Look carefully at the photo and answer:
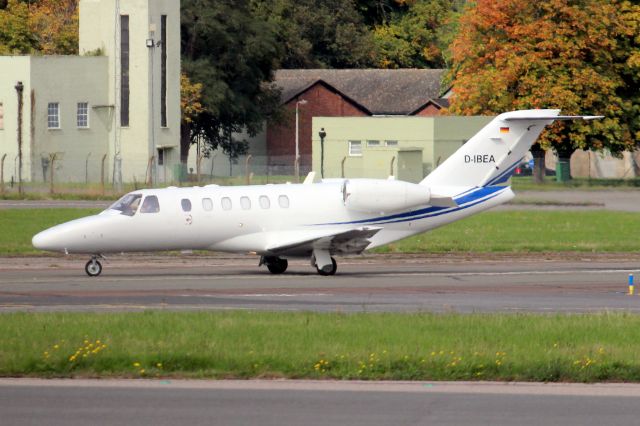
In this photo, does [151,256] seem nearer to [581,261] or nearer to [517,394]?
[581,261]

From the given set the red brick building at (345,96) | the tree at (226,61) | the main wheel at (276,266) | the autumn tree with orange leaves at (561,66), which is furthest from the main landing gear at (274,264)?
the red brick building at (345,96)

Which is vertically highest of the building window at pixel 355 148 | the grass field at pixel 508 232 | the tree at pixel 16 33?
the tree at pixel 16 33

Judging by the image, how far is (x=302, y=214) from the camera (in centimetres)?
2917

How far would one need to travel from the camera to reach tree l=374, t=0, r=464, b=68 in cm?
10631

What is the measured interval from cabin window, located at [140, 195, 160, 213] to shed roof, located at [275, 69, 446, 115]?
66.0 m

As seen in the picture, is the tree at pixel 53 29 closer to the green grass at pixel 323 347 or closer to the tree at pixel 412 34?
the tree at pixel 412 34

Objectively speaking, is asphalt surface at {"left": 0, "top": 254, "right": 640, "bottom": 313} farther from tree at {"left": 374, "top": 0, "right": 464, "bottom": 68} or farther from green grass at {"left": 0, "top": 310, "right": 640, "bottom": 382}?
tree at {"left": 374, "top": 0, "right": 464, "bottom": 68}

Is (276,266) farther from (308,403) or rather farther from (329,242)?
(308,403)

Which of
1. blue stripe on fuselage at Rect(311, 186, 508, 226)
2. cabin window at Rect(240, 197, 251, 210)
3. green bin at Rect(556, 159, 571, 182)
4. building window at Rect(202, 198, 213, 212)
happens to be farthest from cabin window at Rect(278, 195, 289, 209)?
green bin at Rect(556, 159, 571, 182)

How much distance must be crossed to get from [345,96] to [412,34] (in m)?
17.1

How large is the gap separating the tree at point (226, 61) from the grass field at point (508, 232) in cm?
3375

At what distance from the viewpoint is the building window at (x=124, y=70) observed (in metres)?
66.2

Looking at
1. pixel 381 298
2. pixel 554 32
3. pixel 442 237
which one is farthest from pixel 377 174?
pixel 381 298

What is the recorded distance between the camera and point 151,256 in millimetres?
34719
